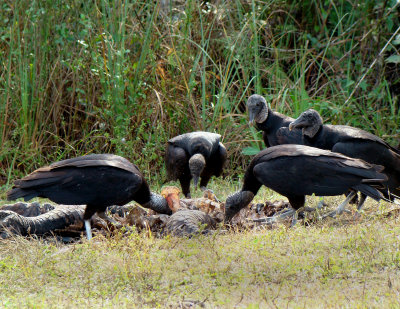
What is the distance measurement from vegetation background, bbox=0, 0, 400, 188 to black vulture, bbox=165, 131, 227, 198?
54 cm

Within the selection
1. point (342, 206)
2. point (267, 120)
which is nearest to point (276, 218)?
point (342, 206)

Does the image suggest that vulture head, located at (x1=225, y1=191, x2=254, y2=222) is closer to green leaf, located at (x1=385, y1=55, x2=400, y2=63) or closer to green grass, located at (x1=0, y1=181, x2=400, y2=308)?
green grass, located at (x1=0, y1=181, x2=400, y2=308)

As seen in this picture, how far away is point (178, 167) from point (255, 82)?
1.76m

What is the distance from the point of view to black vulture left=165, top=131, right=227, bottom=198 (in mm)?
5677

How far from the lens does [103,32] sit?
22.0ft

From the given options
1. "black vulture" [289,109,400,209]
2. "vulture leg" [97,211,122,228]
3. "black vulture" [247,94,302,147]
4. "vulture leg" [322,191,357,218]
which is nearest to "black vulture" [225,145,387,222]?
"vulture leg" [322,191,357,218]

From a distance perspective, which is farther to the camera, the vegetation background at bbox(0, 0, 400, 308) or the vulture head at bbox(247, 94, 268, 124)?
the vulture head at bbox(247, 94, 268, 124)

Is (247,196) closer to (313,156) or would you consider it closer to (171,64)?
(313,156)

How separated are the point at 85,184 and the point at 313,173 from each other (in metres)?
1.53

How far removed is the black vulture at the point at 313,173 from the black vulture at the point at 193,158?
125 centimetres

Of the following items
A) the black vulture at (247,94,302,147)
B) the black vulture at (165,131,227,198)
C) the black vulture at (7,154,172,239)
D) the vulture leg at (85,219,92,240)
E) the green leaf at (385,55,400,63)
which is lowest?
the black vulture at (165,131,227,198)

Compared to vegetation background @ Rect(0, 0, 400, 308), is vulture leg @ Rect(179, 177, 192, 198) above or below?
below

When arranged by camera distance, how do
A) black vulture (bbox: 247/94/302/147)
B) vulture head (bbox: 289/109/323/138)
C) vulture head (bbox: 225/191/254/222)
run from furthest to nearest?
black vulture (bbox: 247/94/302/147) < vulture head (bbox: 289/109/323/138) < vulture head (bbox: 225/191/254/222)

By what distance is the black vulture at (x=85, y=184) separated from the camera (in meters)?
4.12
